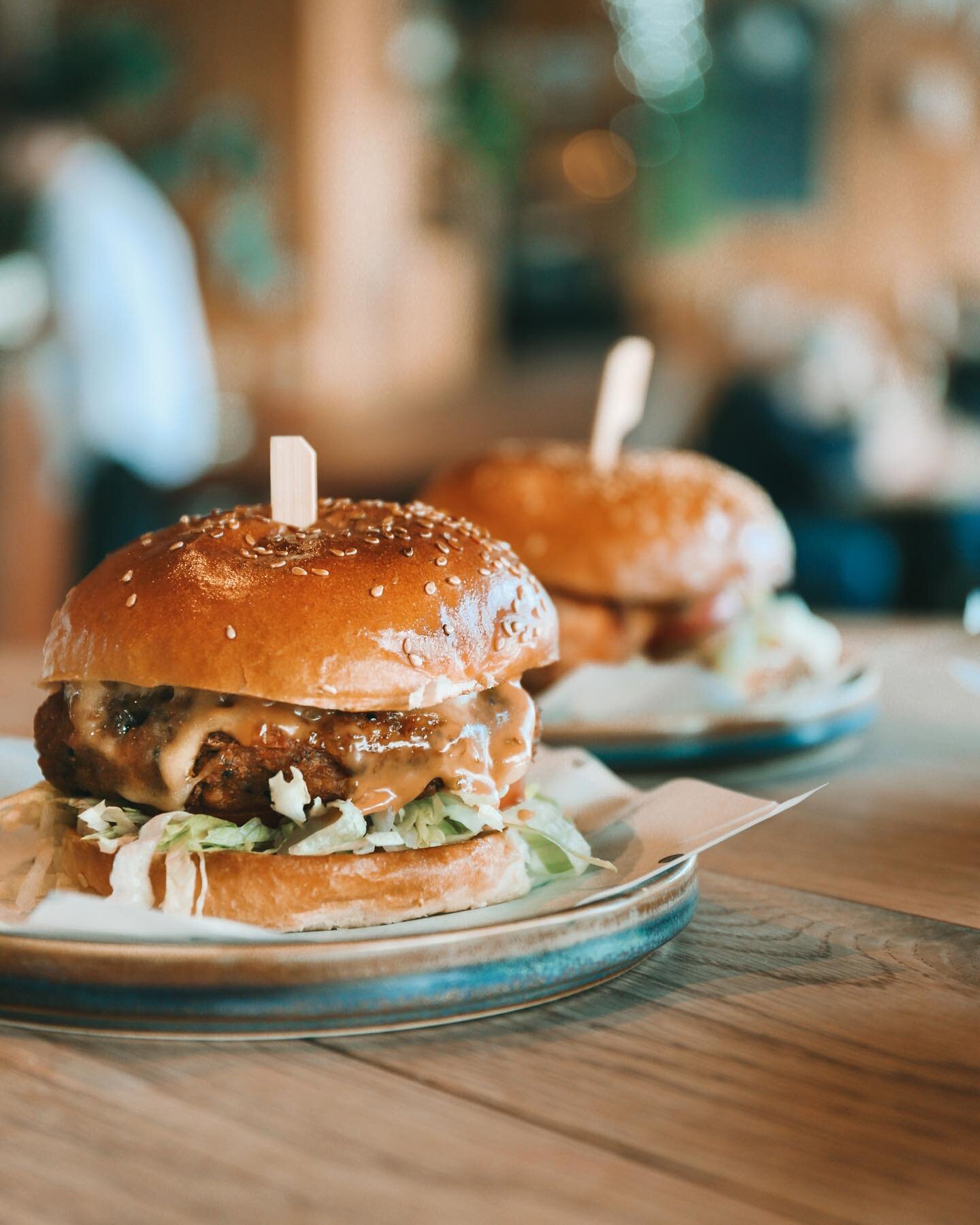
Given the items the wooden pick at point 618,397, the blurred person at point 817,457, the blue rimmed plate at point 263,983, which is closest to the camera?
the blue rimmed plate at point 263,983

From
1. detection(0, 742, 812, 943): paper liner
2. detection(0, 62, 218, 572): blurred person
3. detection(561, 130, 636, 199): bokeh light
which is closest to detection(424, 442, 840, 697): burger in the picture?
detection(0, 742, 812, 943): paper liner

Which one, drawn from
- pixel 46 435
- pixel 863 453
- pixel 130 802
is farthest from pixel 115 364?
pixel 130 802

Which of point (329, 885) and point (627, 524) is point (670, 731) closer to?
point (627, 524)

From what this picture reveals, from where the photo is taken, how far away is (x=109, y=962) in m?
0.94

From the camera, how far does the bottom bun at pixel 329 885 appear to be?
1128 mm

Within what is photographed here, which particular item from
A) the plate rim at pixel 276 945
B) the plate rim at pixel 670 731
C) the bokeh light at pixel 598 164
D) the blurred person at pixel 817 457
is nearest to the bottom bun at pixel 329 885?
the plate rim at pixel 276 945

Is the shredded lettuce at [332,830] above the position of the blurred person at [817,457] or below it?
above

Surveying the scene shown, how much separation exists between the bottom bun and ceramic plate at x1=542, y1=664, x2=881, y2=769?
0.60 m

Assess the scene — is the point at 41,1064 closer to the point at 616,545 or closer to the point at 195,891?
the point at 195,891

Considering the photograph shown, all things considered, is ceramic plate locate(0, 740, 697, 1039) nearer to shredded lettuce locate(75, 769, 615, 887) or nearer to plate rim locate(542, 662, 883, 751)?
shredded lettuce locate(75, 769, 615, 887)

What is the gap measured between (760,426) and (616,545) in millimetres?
4106

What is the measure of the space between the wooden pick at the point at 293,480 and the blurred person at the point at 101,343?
339 centimetres

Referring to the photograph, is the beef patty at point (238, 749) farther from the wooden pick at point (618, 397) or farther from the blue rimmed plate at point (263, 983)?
the wooden pick at point (618, 397)

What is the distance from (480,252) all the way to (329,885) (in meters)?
11.5
